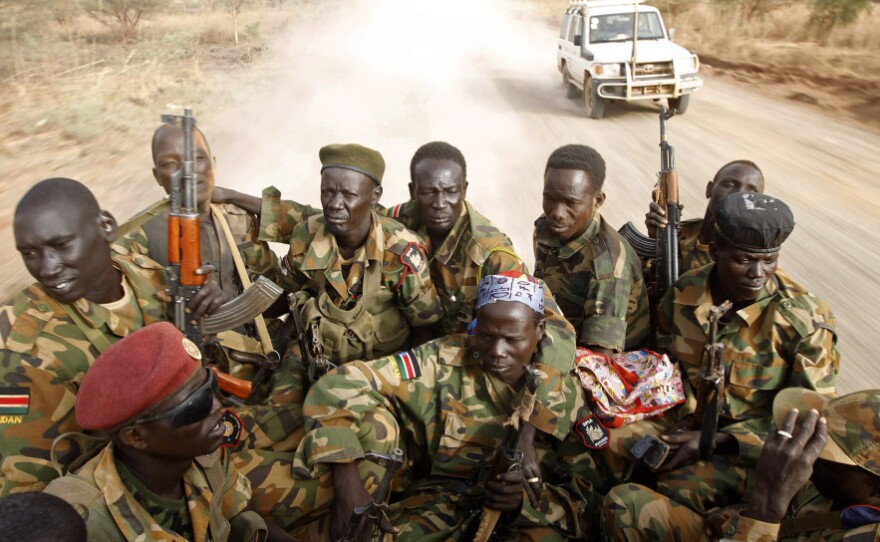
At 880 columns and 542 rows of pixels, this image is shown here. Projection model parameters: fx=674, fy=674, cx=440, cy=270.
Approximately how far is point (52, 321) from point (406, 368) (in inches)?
59.6

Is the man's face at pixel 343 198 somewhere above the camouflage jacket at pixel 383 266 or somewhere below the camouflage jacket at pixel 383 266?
above

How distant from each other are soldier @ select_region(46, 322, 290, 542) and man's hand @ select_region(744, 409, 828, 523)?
1.88 m

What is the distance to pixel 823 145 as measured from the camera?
1072 centimetres

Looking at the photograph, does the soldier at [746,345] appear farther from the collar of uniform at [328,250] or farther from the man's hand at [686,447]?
the collar of uniform at [328,250]

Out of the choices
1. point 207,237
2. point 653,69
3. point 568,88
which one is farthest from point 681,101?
point 207,237

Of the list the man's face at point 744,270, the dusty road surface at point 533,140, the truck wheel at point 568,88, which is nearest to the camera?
the man's face at point 744,270

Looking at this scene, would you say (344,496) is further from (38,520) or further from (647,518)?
(38,520)

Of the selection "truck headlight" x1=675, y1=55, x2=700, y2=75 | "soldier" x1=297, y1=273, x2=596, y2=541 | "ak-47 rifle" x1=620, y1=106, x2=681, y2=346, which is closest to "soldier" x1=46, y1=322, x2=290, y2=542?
"soldier" x1=297, y1=273, x2=596, y2=541

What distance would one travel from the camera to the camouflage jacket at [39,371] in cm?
252

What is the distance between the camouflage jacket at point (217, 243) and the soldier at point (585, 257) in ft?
5.89

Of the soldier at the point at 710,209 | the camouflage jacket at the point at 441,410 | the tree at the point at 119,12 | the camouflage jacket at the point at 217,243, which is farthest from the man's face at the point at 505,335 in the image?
the tree at the point at 119,12

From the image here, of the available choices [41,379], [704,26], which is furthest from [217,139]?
[704,26]

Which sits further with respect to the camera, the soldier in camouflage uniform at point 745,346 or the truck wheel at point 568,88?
the truck wheel at point 568,88

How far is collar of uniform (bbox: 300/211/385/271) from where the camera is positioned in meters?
3.84
